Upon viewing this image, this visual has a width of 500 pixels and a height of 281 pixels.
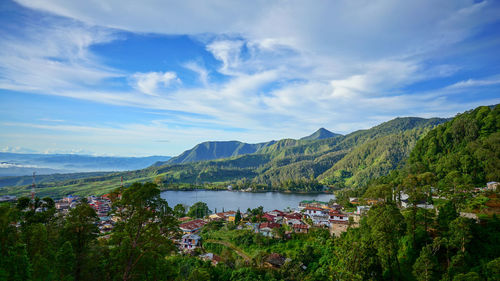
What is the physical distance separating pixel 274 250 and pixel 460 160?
27543 millimetres

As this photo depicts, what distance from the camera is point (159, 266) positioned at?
32.4 feet

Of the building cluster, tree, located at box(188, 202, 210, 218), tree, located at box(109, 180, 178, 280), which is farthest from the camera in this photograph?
tree, located at box(188, 202, 210, 218)

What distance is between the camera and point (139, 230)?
28.6 ft

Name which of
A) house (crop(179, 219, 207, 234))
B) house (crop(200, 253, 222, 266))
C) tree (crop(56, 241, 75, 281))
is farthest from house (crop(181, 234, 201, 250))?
tree (crop(56, 241, 75, 281))

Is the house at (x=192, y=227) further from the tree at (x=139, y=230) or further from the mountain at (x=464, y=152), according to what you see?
the mountain at (x=464, y=152)

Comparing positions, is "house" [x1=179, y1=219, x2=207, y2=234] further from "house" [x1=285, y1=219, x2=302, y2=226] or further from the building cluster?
"house" [x1=285, y1=219, x2=302, y2=226]

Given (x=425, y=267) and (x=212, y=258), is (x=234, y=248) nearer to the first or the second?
(x=212, y=258)

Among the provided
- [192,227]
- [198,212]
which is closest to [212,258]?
[192,227]

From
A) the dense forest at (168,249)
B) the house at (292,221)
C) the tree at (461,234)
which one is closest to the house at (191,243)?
the dense forest at (168,249)

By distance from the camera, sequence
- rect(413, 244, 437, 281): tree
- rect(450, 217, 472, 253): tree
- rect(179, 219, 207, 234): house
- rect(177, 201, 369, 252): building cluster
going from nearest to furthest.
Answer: rect(413, 244, 437, 281): tree, rect(450, 217, 472, 253): tree, rect(177, 201, 369, 252): building cluster, rect(179, 219, 207, 234): house

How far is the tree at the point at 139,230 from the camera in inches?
342

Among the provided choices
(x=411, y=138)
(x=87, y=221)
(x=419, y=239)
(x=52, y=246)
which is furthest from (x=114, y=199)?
(x=411, y=138)

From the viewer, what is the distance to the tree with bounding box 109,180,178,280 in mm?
8688

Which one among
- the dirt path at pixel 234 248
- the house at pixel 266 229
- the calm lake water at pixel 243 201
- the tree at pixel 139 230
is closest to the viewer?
the tree at pixel 139 230
